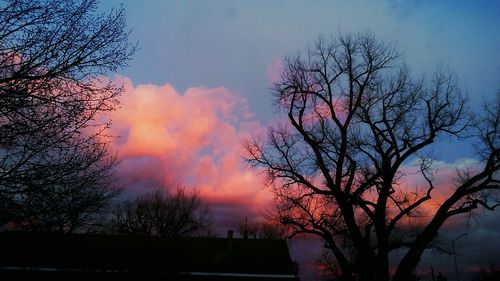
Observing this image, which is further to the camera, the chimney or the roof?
the chimney

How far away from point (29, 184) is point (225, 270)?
25.2 metres

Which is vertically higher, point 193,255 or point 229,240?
point 229,240

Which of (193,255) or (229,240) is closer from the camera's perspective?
(193,255)

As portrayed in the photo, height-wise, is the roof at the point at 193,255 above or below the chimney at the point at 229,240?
below

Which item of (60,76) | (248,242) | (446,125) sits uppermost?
(446,125)

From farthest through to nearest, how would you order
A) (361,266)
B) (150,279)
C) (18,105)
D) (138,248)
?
(138,248) < (361,266) < (150,279) < (18,105)

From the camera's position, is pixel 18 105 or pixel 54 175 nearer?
pixel 18 105

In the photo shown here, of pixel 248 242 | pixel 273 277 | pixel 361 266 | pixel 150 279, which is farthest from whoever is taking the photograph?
pixel 248 242

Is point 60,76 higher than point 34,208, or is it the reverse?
point 60,76

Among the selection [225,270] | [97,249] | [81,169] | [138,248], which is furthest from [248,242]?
[81,169]

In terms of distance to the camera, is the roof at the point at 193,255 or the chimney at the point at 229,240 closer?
the roof at the point at 193,255

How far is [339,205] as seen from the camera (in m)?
23.1

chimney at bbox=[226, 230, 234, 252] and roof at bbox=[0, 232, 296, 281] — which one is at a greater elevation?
chimney at bbox=[226, 230, 234, 252]

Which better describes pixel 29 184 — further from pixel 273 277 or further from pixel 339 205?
pixel 273 277
